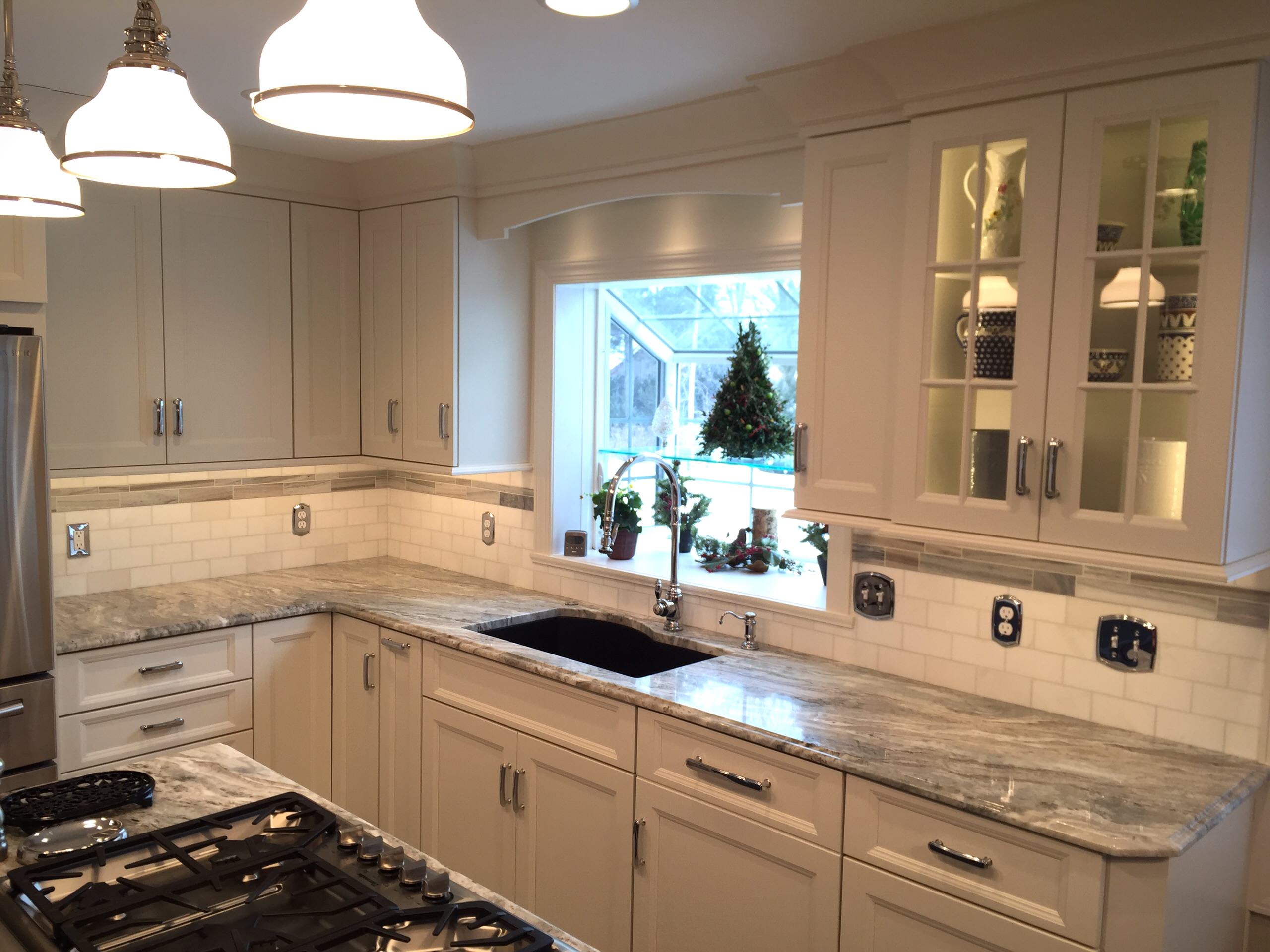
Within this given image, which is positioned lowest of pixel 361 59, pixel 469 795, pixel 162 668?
pixel 469 795

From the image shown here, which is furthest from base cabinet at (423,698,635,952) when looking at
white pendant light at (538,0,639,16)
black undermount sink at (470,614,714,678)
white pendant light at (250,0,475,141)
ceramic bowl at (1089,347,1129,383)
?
white pendant light at (250,0,475,141)

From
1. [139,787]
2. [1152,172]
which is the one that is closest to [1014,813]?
[1152,172]

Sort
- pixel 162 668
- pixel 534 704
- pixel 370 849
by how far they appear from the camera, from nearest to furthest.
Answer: pixel 370 849 < pixel 534 704 < pixel 162 668

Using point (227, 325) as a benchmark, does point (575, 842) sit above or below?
below

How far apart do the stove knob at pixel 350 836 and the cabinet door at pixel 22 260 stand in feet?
6.24

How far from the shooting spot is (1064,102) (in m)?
2.04

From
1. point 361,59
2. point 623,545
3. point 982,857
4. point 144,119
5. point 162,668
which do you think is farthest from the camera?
point 623,545

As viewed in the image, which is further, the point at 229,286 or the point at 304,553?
the point at 304,553

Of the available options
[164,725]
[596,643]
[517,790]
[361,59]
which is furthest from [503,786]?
[361,59]

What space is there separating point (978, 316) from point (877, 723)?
93cm

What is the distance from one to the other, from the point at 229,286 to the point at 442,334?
757 mm

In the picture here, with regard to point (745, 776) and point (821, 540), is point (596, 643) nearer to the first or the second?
point (821, 540)

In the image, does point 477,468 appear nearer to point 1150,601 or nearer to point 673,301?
point 673,301

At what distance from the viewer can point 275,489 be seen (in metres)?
4.00
